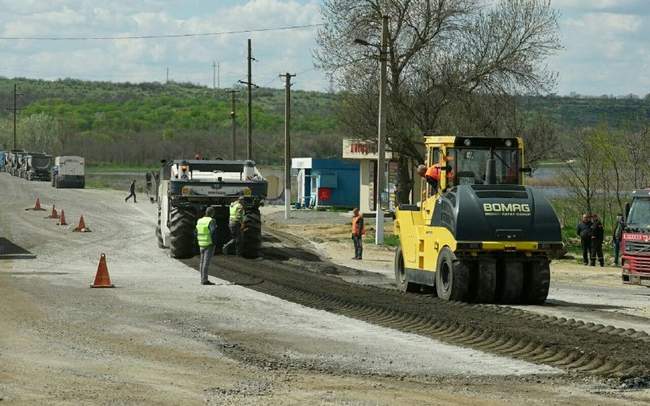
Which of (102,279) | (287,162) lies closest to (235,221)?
(102,279)

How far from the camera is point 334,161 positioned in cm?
7312

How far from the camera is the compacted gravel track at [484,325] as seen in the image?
50.7 feet

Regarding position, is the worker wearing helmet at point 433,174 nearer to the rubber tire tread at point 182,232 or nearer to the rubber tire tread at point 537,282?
the rubber tire tread at point 537,282

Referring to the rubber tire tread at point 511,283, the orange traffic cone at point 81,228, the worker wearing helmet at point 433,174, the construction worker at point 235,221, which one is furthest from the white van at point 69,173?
the rubber tire tread at point 511,283

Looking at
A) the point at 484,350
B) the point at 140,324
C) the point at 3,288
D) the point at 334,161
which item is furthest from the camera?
the point at 334,161

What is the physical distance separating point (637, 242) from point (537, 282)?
7.21m

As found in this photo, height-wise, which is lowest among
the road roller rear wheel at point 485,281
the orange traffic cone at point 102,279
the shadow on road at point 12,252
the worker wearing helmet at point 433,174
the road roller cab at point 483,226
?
the shadow on road at point 12,252

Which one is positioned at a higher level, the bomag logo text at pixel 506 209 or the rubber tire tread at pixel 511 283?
the bomag logo text at pixel 506 209

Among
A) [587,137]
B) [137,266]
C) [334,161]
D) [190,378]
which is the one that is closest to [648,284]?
[137,266]

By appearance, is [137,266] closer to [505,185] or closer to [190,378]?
[505,185]

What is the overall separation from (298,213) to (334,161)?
336 inches

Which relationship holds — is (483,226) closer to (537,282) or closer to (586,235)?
(537,282)

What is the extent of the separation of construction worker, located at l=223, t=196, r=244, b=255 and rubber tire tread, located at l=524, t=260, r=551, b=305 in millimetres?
11993

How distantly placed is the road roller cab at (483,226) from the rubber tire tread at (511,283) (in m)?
0.02
